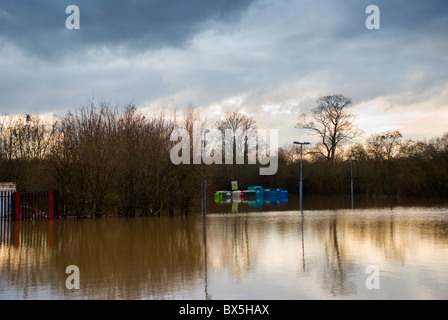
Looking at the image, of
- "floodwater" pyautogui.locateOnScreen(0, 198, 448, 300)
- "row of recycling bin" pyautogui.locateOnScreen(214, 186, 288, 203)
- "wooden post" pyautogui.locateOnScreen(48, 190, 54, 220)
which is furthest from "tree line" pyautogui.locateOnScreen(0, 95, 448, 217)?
"row of recycling bin" pyautogui.locateOnScreen(214, 186, 288, 203)

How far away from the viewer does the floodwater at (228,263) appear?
942 cm

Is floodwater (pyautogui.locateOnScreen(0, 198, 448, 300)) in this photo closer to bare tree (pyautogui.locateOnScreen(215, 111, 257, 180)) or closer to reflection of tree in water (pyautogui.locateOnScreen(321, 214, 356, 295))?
reflection of tree in water (pyautogui.locateOnScreen(321, 214, 356, 295))

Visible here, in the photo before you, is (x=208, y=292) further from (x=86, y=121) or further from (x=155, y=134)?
(x=86, y=121)

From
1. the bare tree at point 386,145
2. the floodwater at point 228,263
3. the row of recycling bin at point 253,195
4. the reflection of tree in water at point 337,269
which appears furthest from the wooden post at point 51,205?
the bare tree at point 386,145

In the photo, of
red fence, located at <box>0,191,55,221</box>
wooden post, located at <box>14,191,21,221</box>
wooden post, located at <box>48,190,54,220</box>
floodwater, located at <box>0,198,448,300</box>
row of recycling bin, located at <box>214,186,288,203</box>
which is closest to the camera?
floodwater, located at <box>0,198,448,300</box>

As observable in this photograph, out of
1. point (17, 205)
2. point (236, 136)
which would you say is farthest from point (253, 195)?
point (17, 205)

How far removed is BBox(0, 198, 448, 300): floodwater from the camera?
9.42m

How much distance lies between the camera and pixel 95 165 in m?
29.0

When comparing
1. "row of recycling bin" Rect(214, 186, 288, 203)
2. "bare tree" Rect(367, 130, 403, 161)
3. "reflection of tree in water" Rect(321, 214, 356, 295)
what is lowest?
"reflection of tree in water" Rect(321, 214, 356, 295)

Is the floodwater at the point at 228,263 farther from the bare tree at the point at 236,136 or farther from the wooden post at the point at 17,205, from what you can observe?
the bare tree at the point at 236,136
